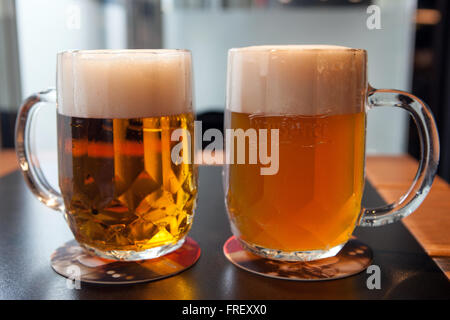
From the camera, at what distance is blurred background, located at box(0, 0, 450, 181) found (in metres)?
2.53

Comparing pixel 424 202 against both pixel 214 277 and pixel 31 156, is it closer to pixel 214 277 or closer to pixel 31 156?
pixel 214 277

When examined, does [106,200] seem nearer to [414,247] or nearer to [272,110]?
[272,110]

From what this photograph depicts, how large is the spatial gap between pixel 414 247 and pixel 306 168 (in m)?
0.22

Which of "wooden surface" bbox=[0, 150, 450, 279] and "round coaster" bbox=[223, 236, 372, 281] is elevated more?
"round coaster" bbox=[223, 236, 372, 281]

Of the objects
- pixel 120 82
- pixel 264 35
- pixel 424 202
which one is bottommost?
pixel 424 202

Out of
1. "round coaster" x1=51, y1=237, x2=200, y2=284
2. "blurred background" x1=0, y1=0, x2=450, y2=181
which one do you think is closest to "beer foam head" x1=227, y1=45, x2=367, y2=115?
"round coaster" x1=51, y1=237, x2=200, y2=284

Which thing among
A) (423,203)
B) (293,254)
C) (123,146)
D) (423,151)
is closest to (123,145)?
(123,146)

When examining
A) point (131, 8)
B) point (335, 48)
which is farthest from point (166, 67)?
point (131, 8)

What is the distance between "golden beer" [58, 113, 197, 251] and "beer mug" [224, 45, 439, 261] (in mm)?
84

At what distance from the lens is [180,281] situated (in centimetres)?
54

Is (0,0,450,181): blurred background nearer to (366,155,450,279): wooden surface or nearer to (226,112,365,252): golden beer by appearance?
(366,155,450,279): wooden surface

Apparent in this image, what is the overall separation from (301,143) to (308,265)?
0.51ft

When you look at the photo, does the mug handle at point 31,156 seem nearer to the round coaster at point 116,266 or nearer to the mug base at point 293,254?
the round coaster at point 116,266

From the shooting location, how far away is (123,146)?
0.55 m
